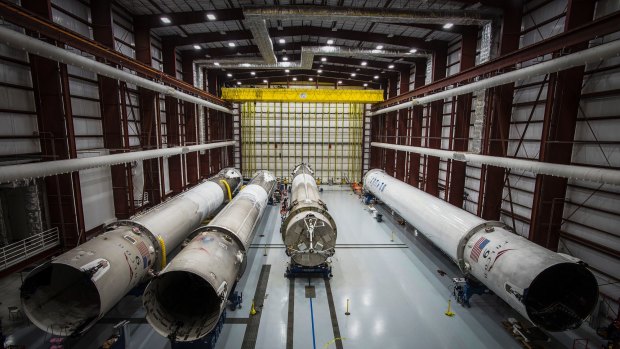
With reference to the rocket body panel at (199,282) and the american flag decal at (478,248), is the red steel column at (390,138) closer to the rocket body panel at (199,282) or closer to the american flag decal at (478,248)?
the american flag decal at (478,248)

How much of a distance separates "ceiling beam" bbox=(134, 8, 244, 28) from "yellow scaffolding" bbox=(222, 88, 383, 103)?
7.83 meters

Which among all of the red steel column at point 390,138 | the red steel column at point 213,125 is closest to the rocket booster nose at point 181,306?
the red steel column at point 213,125

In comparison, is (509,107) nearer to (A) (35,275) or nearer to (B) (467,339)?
(B) (467,339)

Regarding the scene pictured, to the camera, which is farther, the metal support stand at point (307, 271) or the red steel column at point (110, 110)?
the red steel column at point (110, 110)

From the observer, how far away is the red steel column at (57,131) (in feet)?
28.9

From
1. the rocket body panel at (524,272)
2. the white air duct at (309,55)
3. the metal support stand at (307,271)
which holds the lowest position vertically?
the metal support stand at (307,271)

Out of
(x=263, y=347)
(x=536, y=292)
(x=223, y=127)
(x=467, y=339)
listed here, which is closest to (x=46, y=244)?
(x=263, y=347)

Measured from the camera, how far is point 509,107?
11328 millimetres

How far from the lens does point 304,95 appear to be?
22.2 meters

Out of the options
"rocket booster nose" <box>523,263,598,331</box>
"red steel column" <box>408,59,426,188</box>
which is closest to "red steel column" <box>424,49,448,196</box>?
"red steel column" <box>408,59,426,188</box>

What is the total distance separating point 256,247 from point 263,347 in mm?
6428

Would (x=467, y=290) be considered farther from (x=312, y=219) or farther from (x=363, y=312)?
(x=312, y=219)

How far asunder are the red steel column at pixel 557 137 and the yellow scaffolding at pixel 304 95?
14268mm

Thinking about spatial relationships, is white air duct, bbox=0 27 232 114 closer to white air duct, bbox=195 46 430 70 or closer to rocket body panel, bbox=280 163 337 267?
rocket body panel, bbox=280 163 337 267
